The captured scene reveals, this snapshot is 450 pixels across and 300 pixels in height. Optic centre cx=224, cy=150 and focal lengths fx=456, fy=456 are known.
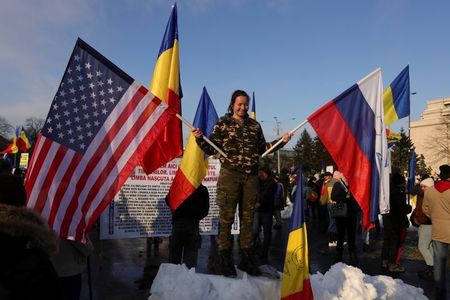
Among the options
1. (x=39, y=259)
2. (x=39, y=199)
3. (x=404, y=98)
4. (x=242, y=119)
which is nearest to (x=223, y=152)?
(x=242, y=119)

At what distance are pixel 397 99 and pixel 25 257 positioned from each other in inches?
347

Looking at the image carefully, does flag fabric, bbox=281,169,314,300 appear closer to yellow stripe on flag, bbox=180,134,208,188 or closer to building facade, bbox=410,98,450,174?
yellow stripe on flag, bbox=180,134,208,188

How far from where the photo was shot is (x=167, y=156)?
5.77 m

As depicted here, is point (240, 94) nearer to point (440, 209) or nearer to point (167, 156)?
point (167, 156)

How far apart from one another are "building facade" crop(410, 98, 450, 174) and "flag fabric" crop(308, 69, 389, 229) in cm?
8034

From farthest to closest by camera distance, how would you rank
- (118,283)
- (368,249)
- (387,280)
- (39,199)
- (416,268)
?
(368,249) < (416,268) < (118,283) < (387,280) < (39,199)

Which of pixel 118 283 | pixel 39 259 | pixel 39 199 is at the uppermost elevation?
pixel 39 199

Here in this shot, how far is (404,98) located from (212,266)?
6.06m

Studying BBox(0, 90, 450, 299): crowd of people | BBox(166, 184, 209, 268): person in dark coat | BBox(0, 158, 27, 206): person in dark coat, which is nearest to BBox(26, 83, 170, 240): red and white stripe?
BBox(0, 90, 450, 299): crowd of people

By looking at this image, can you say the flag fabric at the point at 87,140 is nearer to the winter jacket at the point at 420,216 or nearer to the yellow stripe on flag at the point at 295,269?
the yellow stripe on flag at the point at 295,269

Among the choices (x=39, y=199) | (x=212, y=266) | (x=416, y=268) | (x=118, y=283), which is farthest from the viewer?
(x=416, y=268)

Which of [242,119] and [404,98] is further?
[404,98]

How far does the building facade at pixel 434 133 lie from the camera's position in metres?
85.5

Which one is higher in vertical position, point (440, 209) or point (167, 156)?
point (167, 156)
